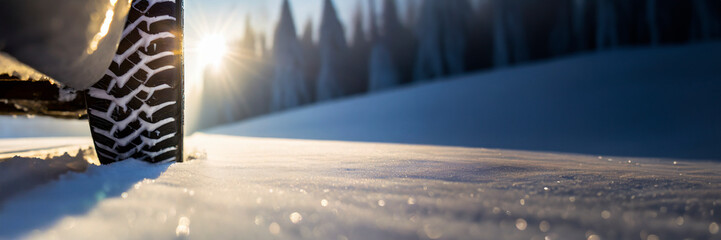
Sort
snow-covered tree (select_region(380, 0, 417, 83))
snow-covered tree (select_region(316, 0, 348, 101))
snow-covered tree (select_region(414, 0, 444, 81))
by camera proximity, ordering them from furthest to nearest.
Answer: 1. snow-covered tree (select_region(316, 0, 348, 101))
2. snow-covered tree (select_region(380, 0, 417, 83))
3. snow-covered tree (select_region(414, 0, 444, 81))

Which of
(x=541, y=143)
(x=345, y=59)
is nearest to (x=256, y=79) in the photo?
(x=345, y=59)

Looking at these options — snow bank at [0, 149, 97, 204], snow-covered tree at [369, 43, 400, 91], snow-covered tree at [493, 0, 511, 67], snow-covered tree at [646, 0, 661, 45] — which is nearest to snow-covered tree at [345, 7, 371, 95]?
snow-covered tree at [369, 43, 400, 91]

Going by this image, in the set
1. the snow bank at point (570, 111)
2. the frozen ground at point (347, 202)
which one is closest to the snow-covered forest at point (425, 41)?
the snow bank at point (570, 111)

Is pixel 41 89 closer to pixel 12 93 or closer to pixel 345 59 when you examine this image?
pixel 12 93

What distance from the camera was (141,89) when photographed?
0.94 metres

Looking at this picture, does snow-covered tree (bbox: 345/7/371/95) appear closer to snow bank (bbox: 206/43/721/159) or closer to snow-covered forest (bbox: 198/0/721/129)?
snow-covered forest (bbox: 198/0/721/129)

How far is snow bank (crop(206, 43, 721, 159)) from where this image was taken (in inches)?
138

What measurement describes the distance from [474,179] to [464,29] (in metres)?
9.52

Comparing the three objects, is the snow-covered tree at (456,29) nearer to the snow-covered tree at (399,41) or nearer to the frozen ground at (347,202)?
the snow-covered tree at (399,41)

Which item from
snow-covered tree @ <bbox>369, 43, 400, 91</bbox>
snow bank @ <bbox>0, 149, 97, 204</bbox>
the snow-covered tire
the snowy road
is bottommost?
the snowy road

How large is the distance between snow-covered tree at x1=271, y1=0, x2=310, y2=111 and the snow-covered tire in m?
11.4

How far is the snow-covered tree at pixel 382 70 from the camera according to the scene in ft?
33.8

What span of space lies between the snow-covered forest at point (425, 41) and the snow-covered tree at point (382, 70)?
0.03 m

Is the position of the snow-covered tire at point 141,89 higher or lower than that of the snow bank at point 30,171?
higher
